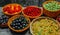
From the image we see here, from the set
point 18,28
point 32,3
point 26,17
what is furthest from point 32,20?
point 32,3

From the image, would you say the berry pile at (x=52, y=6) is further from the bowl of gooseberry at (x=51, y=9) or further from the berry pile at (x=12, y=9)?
the berry pile at (x=12, y=9)

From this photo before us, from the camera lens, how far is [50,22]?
4.37 ft

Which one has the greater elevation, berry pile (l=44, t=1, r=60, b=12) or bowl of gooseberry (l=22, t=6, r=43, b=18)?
berry pile (l=44, t=1, r=60, b=12)

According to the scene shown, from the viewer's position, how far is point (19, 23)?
1.33 meters

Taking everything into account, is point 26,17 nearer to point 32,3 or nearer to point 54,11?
point 54,11

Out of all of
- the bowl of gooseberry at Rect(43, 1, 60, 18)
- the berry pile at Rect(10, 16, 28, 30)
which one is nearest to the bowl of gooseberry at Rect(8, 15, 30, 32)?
the berry pile at Rect(10, 16, 28, 30)

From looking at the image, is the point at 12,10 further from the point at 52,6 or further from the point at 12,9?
the point at 52,6

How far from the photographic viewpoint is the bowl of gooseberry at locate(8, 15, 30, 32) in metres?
1.30

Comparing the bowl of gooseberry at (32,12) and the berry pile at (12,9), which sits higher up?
the berry pile at (12,9)

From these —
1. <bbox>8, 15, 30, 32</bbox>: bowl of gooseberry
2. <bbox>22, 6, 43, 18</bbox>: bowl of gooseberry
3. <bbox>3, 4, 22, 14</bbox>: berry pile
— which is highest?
<bbox>3, 4, 22, 14</bbox>: berry pile

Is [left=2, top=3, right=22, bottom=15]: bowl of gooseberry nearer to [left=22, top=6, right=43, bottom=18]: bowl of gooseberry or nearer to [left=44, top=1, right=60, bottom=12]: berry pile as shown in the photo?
[left=22, top=6, right=43, bottom=18]: bowl of gooseberry

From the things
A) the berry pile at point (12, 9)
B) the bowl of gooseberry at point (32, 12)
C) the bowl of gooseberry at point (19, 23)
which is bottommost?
the bowl of gooseberry at point (19, 23)

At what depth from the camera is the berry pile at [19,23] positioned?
1309 millimetres

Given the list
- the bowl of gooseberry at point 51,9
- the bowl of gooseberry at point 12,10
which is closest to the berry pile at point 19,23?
the bowl of gooseberry at point 12,10
